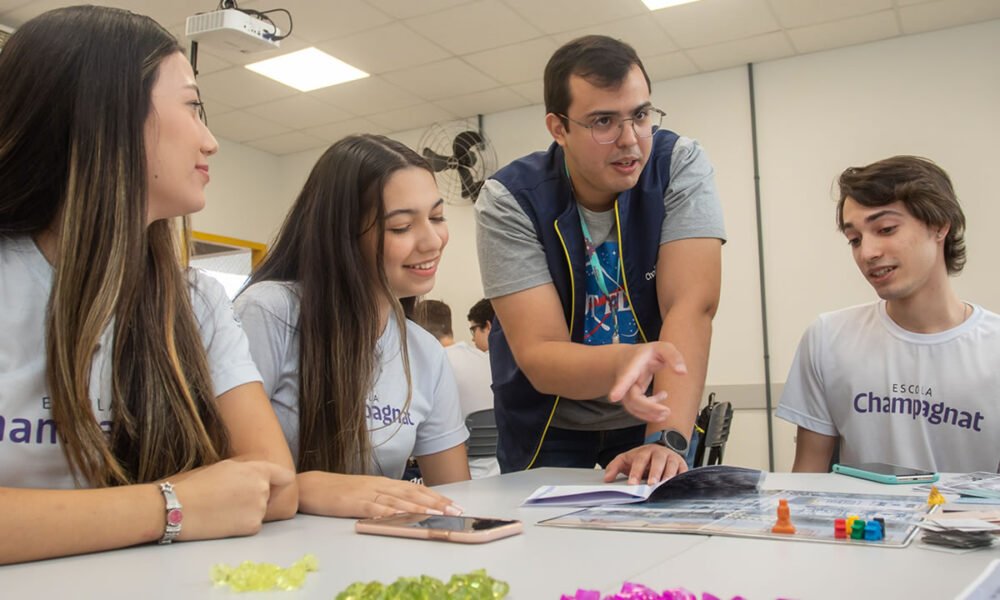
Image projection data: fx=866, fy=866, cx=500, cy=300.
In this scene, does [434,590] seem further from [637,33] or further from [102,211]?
[637,33]

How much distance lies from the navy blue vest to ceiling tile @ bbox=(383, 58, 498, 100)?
121 inches

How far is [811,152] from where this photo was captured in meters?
4.71

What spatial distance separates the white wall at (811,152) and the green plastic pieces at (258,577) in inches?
169

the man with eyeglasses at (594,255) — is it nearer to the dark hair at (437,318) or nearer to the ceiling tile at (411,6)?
the ceiling tile at (411,6)

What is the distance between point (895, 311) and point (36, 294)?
1.67 m

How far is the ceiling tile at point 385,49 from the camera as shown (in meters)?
Answer: 4.34

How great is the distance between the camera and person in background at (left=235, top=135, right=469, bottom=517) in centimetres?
148

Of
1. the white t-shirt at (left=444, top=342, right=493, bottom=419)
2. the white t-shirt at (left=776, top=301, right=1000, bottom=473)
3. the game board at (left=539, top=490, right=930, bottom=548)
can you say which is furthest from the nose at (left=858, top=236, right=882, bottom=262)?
the white t-shirt at (left=444, top=342, right=493, bottom=419)

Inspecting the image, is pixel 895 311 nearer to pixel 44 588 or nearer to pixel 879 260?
pixel 879 260

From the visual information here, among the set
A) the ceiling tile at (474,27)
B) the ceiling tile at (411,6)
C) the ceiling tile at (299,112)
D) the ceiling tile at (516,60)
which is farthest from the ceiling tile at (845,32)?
the ceiling tile at (299,112)

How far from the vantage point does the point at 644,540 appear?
0.87 metres

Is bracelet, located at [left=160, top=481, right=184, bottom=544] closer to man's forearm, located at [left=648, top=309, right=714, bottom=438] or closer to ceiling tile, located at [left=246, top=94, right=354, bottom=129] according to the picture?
man's forearm, located at [left=648, top=309, right=714, bottom=438]

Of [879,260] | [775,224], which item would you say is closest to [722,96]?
[775,224]

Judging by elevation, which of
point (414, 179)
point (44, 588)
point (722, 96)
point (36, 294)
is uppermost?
point (722, 96)
